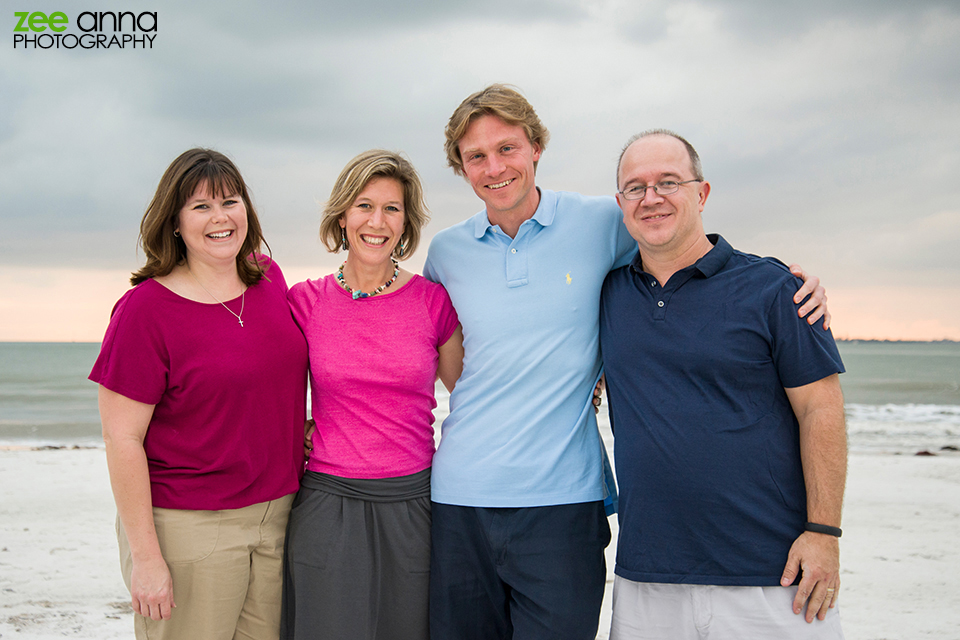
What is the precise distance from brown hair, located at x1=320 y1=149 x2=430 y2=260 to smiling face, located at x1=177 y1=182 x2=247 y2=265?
44cm

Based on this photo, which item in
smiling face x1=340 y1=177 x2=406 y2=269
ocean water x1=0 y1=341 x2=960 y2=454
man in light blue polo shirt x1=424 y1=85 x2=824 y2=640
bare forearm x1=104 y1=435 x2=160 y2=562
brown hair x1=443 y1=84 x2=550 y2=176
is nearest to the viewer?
bare forearm x1=104 y1=435 x2=160 y2=562

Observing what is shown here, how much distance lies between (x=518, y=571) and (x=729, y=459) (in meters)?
0.99

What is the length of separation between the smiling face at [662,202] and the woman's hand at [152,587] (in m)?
2.34

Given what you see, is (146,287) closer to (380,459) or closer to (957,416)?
(380,459)

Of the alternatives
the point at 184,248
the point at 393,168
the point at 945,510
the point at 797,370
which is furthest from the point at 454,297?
the point at 945,510

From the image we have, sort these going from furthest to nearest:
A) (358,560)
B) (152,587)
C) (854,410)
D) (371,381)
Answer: (854,410), (371,381), (358,560), (152,587)

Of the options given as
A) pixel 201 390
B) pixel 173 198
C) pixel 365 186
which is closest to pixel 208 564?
pixel 201 390

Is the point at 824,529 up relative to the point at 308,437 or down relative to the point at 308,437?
down

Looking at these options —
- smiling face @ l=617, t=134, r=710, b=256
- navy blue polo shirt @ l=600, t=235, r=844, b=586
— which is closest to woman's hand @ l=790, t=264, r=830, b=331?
navy blue polo shirt @ l=600, t=235, r=844, b=586

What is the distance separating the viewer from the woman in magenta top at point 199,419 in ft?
8.52

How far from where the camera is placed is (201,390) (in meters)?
2.66

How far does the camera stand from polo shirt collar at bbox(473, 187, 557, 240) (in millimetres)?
3111

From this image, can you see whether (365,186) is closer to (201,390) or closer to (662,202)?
(201,390)

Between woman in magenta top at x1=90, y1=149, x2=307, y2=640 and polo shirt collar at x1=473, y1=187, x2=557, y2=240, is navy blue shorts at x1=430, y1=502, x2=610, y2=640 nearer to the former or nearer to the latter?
woman in magenta top at x1=90, y1=149, x2=307, y2=640
